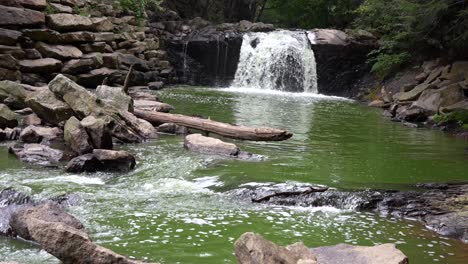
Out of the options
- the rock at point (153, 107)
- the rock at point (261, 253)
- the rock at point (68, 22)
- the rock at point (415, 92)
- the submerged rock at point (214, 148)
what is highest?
the rock at point (68, 22)

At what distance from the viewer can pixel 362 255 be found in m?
4.94

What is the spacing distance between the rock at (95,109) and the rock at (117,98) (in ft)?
1.61

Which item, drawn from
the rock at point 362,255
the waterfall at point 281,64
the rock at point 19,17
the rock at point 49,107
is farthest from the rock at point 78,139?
the waterfall at point 281,64

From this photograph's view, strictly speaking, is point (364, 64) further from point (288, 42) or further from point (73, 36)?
point (73, 36)

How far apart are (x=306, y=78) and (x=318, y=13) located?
13.7m

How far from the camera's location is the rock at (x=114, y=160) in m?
9.02

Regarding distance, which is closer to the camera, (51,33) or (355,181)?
(355,181)

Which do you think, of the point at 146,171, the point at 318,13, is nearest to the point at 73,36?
the point at 146,171

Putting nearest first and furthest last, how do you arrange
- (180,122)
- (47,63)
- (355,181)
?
1. (355,181)
2. (180,122)
3. (47,63)

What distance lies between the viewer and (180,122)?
12.9 meters

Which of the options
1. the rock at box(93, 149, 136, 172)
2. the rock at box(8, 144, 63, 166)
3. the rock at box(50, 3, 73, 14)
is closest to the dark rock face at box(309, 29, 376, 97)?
the rock at box(50, 3, 73, 14)

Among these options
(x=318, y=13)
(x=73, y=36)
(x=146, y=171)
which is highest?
(x=318, y=13)

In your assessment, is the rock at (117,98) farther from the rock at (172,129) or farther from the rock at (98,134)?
the rock at (98,134)

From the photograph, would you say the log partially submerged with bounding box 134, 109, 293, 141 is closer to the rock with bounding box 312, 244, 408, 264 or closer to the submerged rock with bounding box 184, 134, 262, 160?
the submerged rock with bounding box 184, 134, 262, 160
